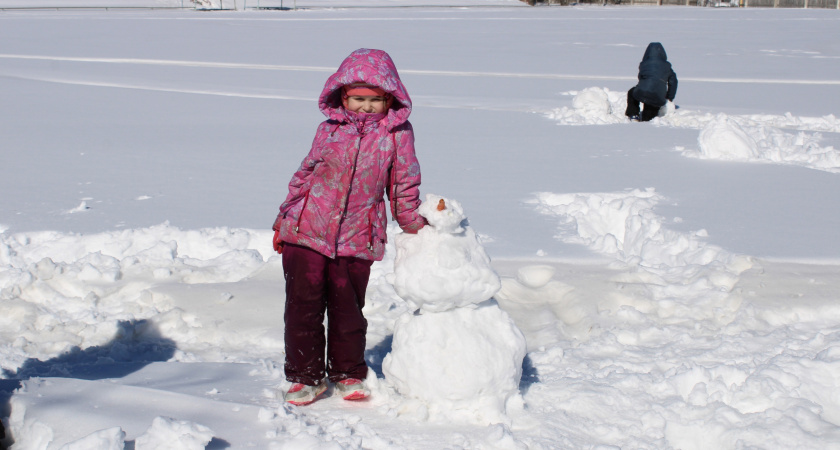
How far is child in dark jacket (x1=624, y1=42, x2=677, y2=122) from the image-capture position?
9367 mm

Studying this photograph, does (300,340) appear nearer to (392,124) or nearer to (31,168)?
(392,124)

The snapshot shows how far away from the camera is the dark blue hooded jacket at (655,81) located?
9.37m

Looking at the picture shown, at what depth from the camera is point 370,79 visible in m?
2.41

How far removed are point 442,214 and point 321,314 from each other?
1.80 feet

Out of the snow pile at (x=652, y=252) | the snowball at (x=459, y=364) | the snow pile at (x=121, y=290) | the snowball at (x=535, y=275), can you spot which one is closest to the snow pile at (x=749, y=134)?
the snow pile at (x=652, y=252)

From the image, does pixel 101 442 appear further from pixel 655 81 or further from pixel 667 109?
pixel 667 109

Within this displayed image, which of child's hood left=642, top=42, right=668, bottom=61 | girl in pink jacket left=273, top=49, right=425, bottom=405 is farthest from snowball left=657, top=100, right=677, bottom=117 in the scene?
girl in pink jacket left=273, top=49, right=425, bottom=405

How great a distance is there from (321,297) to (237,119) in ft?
23.2

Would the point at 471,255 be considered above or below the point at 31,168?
above

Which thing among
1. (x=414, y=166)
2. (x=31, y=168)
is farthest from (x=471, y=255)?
(x=31, y=168)

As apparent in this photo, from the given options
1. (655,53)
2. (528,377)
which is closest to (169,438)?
(528,377)

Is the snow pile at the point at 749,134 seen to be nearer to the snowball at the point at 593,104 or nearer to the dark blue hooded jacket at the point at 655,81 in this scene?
the snowball at the point at 593,104

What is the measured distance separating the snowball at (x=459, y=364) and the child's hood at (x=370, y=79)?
0.67 m

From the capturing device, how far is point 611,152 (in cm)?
739
